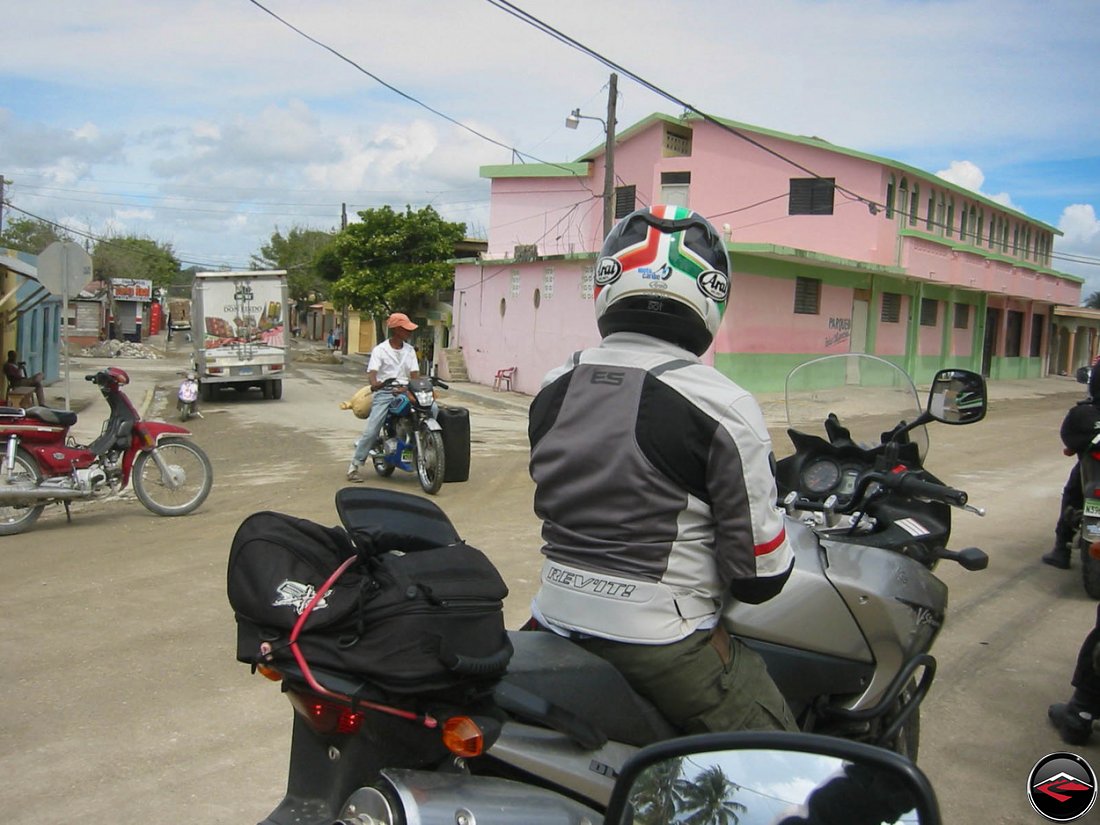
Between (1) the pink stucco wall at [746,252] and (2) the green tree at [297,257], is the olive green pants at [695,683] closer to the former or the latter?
(1) the pink stucco wall at [746,252]

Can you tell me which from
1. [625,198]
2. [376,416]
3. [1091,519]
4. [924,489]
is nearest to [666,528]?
[924,489]

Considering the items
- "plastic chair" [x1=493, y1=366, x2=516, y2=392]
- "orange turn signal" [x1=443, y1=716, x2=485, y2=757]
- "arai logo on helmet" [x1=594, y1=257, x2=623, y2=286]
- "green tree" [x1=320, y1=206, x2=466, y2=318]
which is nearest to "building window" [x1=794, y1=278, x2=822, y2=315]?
"plastic chair" [x1=493, y1=366, x2=516, y2=392]

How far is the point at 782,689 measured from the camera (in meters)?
2.74

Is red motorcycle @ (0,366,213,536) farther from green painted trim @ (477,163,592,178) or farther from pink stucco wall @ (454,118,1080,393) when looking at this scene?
green painted trim @ (477,163,592,178)

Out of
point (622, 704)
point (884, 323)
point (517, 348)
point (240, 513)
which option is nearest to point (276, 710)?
point (622, 704)

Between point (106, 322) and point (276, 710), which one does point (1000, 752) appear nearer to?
point (276, 710)

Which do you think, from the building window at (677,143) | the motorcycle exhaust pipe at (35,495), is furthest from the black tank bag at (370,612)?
the building window at (677,143)

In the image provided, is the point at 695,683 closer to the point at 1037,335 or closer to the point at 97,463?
the point at 97,463

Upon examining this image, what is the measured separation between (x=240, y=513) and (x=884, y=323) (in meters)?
23.6

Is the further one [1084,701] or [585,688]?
[1084,701]

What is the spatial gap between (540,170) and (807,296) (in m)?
11.1

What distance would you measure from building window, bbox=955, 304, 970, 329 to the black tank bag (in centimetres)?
3492

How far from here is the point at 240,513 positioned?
9.14m

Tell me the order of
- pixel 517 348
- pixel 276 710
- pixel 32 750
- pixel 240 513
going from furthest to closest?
pixel 517 348 < pixel 240 513 < pixel 276 710 < pixel 32 750
